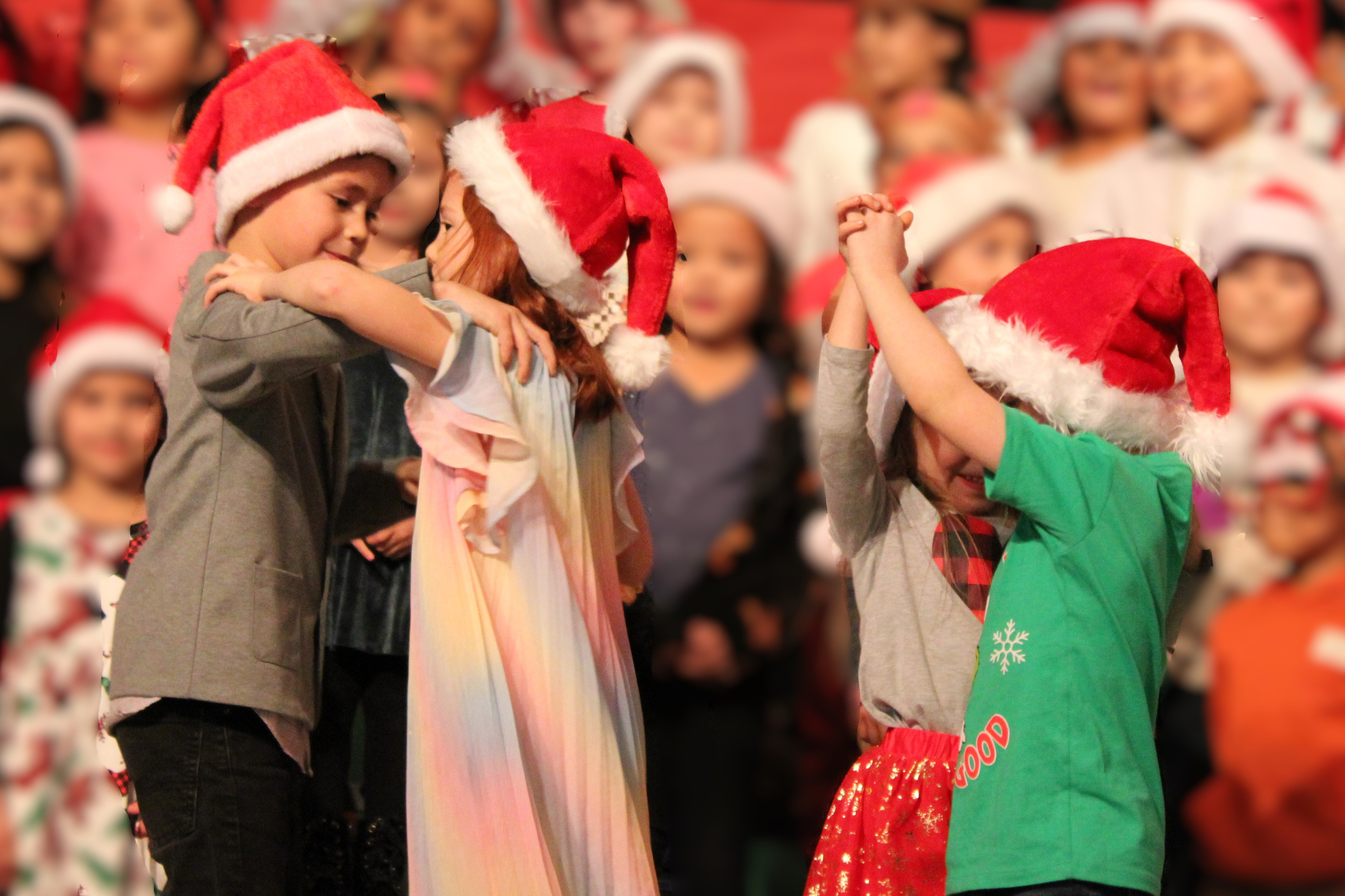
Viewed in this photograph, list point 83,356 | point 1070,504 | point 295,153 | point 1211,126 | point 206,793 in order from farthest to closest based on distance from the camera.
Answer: point 1211,126 → point 83,356 → point 295,153 → point 206,793 → point 1070,504

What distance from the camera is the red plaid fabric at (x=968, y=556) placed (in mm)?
1774

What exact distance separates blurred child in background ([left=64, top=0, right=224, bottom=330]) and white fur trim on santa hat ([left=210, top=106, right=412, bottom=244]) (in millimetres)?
1387

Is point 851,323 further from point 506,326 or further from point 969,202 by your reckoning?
point 969,202

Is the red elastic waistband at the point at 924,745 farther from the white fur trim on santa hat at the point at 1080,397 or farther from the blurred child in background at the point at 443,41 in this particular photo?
the blurred child in background at the point at 443,41

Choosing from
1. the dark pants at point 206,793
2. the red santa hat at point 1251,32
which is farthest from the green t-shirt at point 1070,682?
the red santa hat at point 1251,32

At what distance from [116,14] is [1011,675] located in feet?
9.49

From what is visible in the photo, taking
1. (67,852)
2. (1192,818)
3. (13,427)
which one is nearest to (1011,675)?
(1192,818)

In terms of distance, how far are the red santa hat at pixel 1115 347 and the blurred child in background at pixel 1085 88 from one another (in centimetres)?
250

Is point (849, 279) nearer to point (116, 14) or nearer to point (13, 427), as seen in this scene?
point (13, 427)

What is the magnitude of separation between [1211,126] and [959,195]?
1.01 meters

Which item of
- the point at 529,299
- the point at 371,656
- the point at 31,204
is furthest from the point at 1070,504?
the point at 31,204

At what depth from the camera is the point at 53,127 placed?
3535mm

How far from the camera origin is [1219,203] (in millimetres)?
3951

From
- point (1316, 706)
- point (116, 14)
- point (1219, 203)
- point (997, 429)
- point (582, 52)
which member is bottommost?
point (1316, 706)
